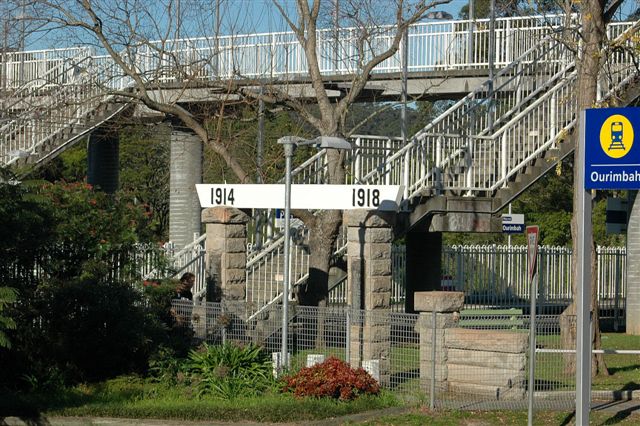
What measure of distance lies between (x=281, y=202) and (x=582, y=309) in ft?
22.3

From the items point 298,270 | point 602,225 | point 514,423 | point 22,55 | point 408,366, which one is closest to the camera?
point 514,423

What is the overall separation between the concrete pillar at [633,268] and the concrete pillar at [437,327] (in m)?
12.8

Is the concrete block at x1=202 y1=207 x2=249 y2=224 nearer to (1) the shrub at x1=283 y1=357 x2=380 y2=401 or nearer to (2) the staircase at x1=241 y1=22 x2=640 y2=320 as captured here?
(2) the staircase at x1=241 y1=22 x2=640 y2=320

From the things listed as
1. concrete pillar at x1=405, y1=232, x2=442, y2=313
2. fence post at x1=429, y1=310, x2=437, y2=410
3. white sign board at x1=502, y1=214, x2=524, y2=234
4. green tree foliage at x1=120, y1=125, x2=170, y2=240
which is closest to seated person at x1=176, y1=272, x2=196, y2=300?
fence post at x1=429, y1=310, x2=437, y2=410

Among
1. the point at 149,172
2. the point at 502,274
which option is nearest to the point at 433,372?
the point at 502,274

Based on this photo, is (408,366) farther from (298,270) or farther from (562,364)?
(298,270)

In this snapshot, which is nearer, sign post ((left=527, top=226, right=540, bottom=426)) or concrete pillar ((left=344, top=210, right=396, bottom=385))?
sign post ((left=527, top=226, right=540, bottom=426))

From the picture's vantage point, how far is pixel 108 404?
49.6 feet

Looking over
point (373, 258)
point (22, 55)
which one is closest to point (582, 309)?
point (373, 258)

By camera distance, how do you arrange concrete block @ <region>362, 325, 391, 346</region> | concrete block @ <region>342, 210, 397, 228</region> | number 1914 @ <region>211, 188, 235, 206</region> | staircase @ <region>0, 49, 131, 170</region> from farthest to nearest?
staircase @ <region>0, 49, 131, 170</region>, number 1914 @ <region>211, 188, 235, 206</region>, concrete block @ <region>342, 210, 397, 228</region>, concrete block @ <region>362, 325, 391, 346</region>

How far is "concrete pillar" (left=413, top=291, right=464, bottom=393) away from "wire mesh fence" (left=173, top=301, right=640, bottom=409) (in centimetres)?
1

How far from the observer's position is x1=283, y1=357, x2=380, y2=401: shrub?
49.8 feet

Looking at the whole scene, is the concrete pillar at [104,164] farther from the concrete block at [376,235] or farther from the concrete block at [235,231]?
the concrete block at [376,235]

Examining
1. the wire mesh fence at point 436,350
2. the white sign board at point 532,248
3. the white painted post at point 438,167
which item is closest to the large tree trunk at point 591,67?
the wire mesh fence at point 436,350
